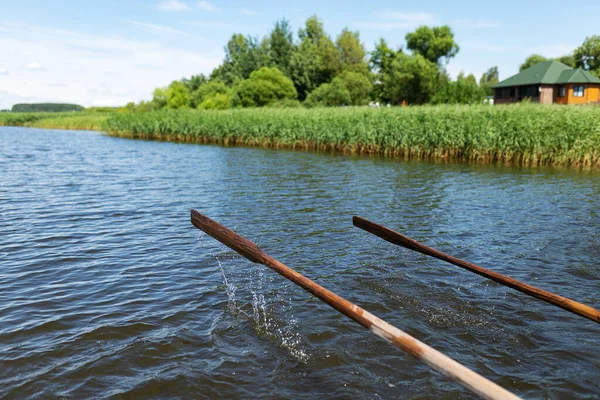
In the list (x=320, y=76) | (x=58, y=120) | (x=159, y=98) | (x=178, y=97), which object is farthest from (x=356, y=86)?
(x=58, y=120)

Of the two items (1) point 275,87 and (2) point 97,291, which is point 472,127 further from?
(1) point 275,87

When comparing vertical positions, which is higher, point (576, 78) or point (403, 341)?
point (576, 78)

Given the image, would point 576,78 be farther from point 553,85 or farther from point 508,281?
point 508,281

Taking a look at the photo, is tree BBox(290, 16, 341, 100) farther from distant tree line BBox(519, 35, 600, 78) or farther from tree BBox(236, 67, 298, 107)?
distant tree line BBox(519, 35, 600, 78)

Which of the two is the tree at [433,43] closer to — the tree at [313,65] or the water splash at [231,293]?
the tree at [313,65]

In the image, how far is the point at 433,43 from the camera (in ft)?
254

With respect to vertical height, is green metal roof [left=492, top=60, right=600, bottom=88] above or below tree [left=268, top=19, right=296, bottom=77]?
below

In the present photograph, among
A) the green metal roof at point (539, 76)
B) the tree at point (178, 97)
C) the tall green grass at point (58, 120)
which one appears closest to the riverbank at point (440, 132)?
the tall green grass at point (58, 120)

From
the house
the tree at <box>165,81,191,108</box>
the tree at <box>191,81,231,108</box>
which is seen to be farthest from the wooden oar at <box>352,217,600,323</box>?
the tree at <box>165,81,191,108</box>

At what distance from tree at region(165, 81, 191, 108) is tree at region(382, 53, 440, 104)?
1128 inches

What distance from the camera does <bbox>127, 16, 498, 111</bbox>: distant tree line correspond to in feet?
196

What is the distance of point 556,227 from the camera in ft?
33.7

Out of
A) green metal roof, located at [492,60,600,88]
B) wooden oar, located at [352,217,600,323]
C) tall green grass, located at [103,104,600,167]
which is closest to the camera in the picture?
wooden oar, located at [352,217,600,323]

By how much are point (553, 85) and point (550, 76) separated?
118 centimetres
